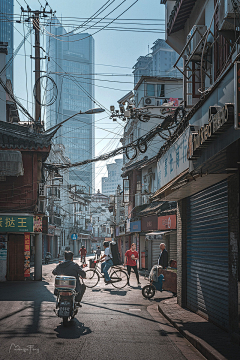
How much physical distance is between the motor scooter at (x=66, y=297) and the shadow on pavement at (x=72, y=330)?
15 centimetres

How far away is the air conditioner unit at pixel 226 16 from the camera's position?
867 centimetres

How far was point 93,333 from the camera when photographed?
26.5 feet

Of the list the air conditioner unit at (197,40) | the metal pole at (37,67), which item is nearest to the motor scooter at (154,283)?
the air conditioner unit at (197,40)

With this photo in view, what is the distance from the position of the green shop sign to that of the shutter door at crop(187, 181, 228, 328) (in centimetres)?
1152

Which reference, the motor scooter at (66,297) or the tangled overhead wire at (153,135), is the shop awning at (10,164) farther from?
the motor scooter at (66,297)

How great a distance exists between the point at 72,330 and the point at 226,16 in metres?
7.48

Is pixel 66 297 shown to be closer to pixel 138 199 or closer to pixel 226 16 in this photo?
pixel 226 16

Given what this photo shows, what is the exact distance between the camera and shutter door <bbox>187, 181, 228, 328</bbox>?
841cm

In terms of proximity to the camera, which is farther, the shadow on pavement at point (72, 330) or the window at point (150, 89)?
the window at point (150, 89)

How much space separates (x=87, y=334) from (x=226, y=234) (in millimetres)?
3467

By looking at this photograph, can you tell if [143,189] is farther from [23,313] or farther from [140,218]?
[23,313]

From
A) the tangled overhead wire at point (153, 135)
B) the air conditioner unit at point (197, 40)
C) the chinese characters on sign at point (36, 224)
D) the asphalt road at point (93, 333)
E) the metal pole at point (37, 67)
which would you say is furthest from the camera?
the metal pole at point (37, 67)

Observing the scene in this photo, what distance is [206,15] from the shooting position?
1241 centimetres

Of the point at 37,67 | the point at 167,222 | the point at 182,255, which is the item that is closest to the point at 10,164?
the point at 37,67
